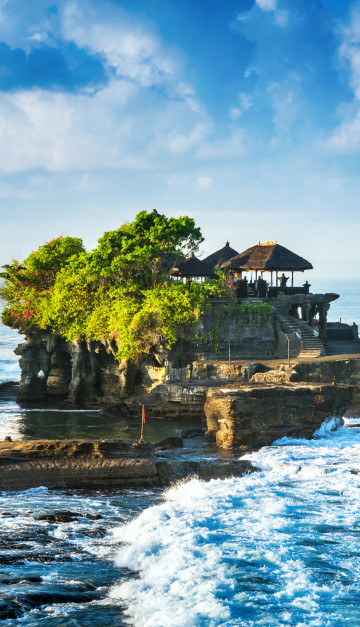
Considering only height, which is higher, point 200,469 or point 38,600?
point 200,469

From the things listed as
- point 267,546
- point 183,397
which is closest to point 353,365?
point 183,397

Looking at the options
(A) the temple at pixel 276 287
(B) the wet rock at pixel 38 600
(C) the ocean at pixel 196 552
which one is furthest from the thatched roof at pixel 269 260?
(B) the wet rock at pixel 38 600

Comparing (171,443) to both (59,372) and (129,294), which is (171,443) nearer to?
(129,294)

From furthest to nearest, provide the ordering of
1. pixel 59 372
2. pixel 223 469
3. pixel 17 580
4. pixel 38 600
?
pixel 59 372
pixel 223 469
pixel 17 580
pixel 38 600

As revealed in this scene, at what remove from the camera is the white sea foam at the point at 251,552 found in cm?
1230

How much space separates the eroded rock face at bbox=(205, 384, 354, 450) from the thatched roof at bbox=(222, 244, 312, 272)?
57.7 ft

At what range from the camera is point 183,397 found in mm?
33188

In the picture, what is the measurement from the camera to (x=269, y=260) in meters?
44.1

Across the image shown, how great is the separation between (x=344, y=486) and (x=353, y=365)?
1376 cm

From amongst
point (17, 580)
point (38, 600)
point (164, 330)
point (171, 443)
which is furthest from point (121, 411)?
point (38, 600)

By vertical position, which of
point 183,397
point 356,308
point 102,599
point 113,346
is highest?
point 356,308

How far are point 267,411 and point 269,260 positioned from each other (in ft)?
64.9

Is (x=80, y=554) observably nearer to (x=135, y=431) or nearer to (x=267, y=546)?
(x=267, y=546)

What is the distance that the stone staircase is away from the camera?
3741cm
